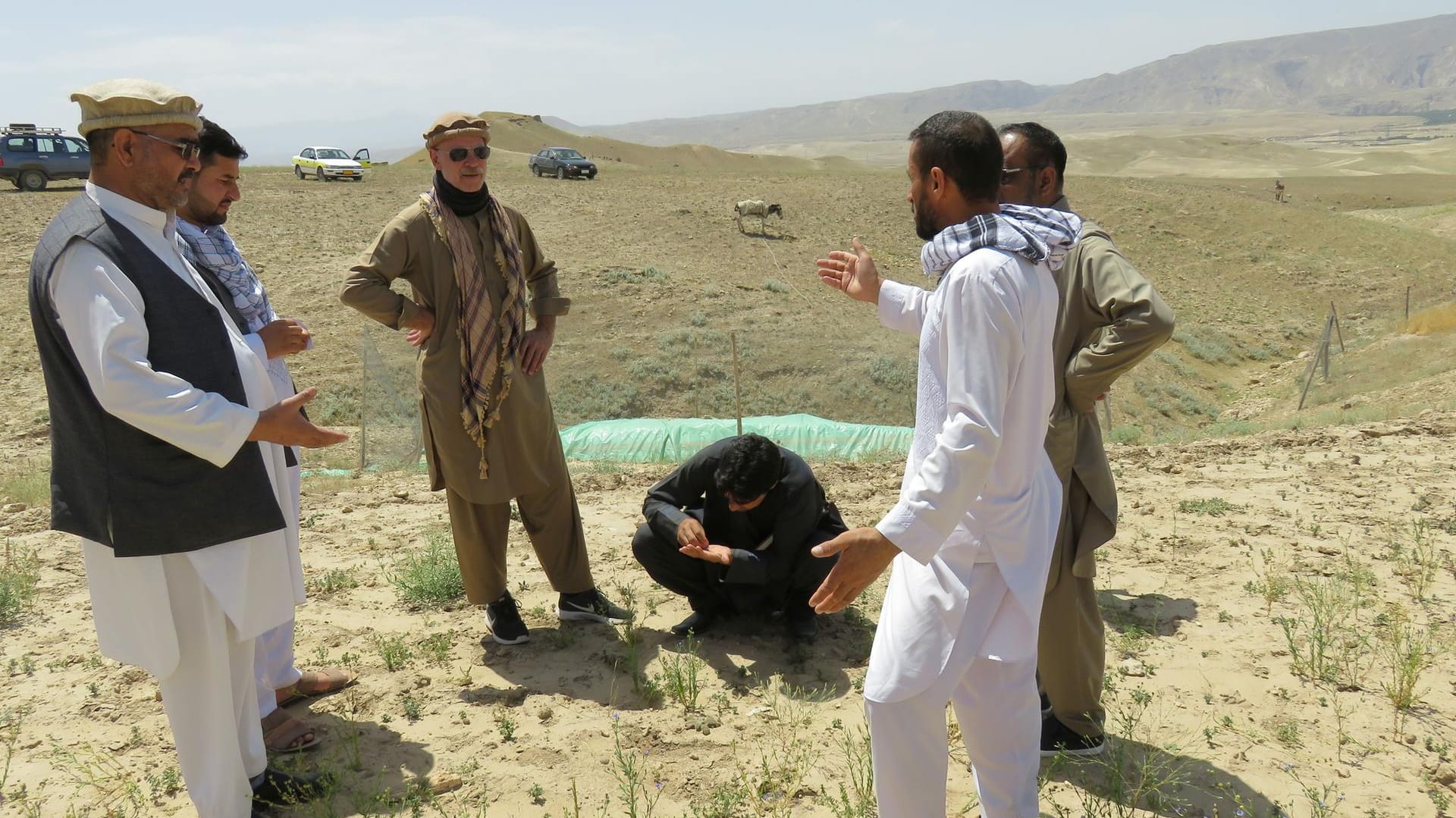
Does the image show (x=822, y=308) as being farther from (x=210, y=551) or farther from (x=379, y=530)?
(x=210, y=551)

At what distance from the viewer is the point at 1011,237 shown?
204cm

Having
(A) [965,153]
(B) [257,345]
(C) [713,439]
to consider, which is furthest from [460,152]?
(C) [713,439]

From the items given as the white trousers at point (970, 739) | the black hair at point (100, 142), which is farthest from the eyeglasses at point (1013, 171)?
the black hair at point (100, 142)

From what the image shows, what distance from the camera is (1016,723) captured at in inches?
85.0

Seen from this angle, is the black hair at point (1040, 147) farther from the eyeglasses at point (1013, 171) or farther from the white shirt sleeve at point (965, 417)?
the white shirt sleeve at point (965, 417)

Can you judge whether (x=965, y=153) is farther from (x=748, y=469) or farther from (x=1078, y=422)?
(x=748, y=469)

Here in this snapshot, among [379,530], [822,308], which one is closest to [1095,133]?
[822,308]

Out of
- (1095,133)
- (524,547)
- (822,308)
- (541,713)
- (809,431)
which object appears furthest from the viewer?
(1095,133)

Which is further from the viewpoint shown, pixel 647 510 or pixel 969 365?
pixel 647 510

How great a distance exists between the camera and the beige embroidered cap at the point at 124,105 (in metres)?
2.29

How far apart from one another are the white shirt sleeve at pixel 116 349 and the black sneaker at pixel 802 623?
92.8 inches

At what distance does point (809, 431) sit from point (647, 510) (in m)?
4.64

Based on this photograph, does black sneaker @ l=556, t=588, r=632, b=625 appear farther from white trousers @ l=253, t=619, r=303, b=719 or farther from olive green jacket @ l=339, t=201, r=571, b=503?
white trousers @ l=253, t=619, r=303, b=719

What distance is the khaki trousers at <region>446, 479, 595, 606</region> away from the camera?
388 cm
